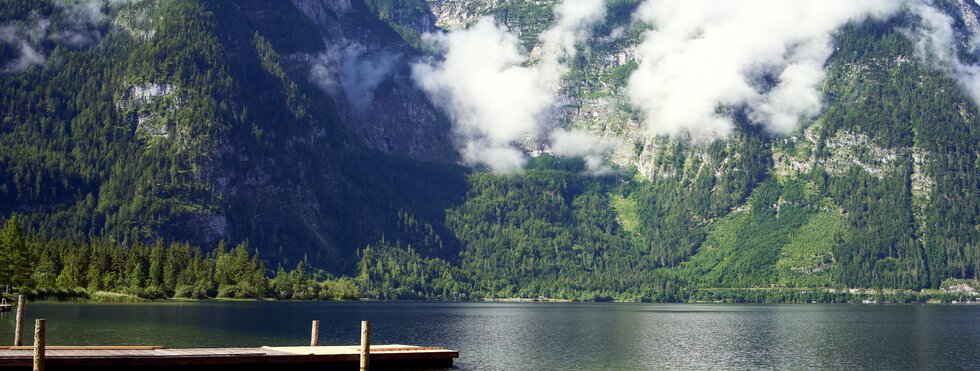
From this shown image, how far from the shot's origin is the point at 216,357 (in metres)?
92.7

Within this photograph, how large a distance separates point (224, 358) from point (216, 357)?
2.25 ft

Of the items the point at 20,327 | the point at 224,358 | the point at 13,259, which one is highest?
the point at 13,259

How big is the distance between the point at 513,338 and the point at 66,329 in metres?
59.5

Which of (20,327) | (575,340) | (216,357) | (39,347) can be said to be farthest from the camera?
(575,340)

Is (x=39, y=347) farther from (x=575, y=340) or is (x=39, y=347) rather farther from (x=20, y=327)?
(x=575, y=340)

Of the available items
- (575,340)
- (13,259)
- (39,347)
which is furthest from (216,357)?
(13,259)

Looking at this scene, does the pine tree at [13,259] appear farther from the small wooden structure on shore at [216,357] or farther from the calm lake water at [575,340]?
the small wooden structure on shore at [216,357]

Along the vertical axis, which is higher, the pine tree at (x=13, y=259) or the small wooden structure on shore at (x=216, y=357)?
the pine tree at (x=13, y=259)

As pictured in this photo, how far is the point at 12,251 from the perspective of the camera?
196 meters

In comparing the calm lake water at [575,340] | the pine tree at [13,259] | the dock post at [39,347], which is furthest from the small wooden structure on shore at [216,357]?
the pine tree at [13,259]

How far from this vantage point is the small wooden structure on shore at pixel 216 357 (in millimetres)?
86250

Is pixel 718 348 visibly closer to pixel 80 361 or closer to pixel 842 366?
pixel 842 366

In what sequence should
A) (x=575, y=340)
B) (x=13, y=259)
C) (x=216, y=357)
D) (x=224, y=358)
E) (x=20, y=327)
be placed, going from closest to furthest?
(x=216, y=357)
(x=224, y=358)
(x=20, y=327)
(x=575, y=340)
(x=13, y=259)

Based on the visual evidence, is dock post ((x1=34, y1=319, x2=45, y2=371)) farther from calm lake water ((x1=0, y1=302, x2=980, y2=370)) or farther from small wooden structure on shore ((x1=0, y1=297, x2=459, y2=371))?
calm lake water ((x1=0, y1=302, x2=980, y2=370))
